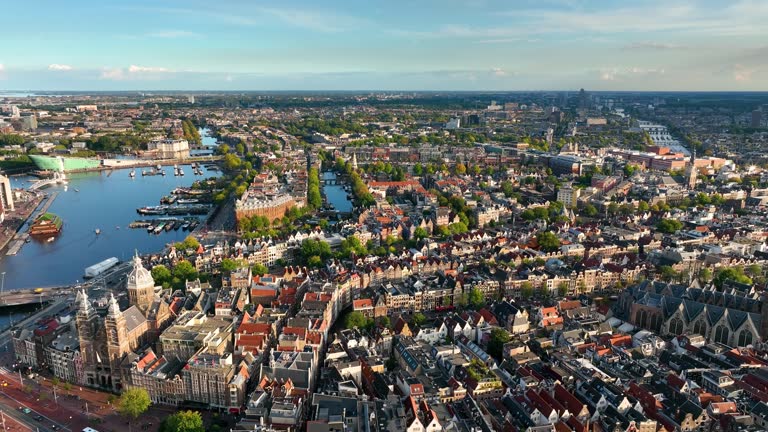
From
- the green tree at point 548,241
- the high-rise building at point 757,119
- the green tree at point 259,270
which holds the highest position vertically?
the high-rise building at point 757,119

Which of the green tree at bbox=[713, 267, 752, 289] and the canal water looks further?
the canal water

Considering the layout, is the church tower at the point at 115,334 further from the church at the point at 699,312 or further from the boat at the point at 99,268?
the church at the point at 699,312

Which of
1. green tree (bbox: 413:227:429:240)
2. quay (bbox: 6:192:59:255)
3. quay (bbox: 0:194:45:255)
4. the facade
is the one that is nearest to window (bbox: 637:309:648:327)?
green tree (bbox: 413:227:429:240)

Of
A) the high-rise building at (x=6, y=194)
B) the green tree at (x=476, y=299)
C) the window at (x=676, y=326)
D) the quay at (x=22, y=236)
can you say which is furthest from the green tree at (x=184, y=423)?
the high-rise building at (x=6, y=194)

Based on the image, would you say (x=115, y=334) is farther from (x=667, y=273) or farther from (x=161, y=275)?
(x=667, y=273)

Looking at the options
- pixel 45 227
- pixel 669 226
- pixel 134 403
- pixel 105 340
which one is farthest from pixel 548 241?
pixel 45 227

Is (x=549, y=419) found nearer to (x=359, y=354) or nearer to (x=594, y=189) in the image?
(x=359, y=354)

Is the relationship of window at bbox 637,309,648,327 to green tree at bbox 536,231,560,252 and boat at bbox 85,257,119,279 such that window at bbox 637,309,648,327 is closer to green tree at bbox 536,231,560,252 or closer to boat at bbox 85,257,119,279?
green tree at bbox 536,231,560,252
